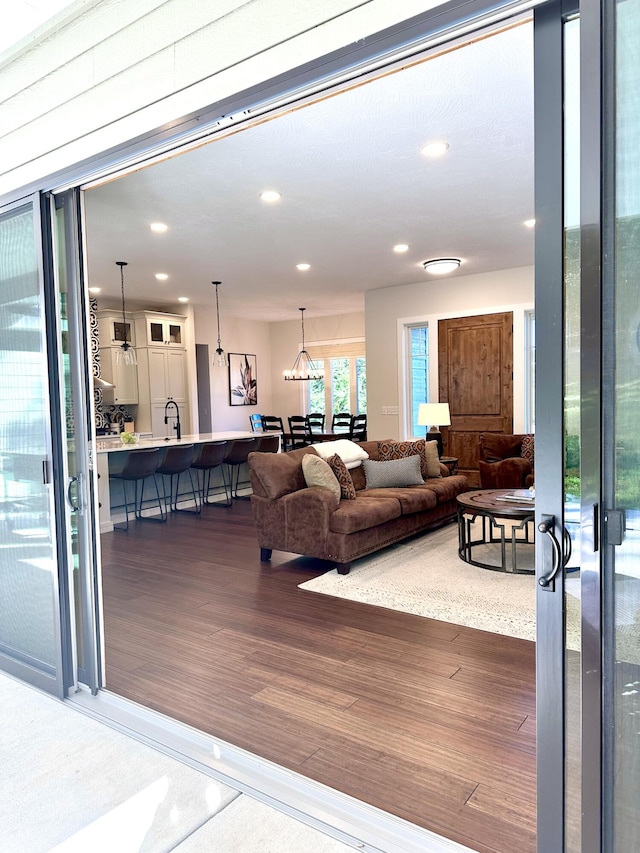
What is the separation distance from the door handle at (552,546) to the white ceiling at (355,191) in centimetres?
182

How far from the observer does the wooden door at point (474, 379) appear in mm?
8086

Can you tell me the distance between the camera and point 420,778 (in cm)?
213

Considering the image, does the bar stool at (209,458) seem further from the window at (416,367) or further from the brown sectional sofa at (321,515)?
the window at (416,367)

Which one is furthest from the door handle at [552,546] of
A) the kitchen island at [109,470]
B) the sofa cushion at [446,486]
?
the kitchen island at [109,470]

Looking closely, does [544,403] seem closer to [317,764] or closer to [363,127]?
[317,764]

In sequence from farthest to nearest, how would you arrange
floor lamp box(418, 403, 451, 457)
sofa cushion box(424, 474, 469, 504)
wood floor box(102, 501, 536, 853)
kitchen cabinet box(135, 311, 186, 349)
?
kitchen cabinet box(135, 311, 186, 349) < floor lamp box(418, 403, 451, 457) < sofa cushion box(424, 474, 469, 504) < wood floor box(102, 501, 536, 853)

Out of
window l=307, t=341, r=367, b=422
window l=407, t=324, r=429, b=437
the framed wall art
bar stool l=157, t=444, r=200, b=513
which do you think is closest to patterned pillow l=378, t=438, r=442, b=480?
bar stool l=157, t=444, r=200, b=513

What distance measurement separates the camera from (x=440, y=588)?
4164 mm

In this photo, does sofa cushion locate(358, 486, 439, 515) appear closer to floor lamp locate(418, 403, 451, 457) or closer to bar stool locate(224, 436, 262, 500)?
floor lamp locate(418, 403, 451, 457)

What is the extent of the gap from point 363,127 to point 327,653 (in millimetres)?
2969

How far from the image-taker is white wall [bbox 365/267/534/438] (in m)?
7.96

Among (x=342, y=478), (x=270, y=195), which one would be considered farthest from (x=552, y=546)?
(x=270, y=195)

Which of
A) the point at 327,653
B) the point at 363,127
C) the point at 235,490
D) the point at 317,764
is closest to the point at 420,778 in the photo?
the point at 317,764

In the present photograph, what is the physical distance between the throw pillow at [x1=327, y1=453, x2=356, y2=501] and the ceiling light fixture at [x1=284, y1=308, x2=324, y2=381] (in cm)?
602
